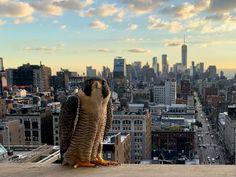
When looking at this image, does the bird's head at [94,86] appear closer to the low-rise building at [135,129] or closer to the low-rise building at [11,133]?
the low-rise building at [11,133]

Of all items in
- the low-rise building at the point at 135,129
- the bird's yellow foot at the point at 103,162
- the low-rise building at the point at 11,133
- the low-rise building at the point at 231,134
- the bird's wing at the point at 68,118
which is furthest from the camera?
the low-rise building at the point at 231,134

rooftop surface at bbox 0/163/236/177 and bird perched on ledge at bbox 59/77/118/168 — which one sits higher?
bird perched on ledge at bbox 59/77/118/168

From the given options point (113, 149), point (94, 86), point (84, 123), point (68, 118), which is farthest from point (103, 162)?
point (113, 149)

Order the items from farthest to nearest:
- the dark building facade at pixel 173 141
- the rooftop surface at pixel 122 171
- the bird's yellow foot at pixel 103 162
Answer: the dark building facade at pixel 173 141, the bird's yellow foot at pixel 103 162, the rooftop surface at pixel 122 171

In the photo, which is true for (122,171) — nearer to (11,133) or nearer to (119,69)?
(11,133)

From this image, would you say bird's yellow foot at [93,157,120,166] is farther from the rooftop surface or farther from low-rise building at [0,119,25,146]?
low-rise building at [0,119,25,146]

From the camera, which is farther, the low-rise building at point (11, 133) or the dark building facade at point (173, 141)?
the dark building facade at point (173, 141)

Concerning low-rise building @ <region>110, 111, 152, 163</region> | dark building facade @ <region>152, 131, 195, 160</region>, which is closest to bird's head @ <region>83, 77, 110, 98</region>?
low-rise building @ <region>110, 111, 152, 163</region>

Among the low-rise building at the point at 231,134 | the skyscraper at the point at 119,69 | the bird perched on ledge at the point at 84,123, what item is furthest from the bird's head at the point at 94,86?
the skyscraper at the point at 119,69
